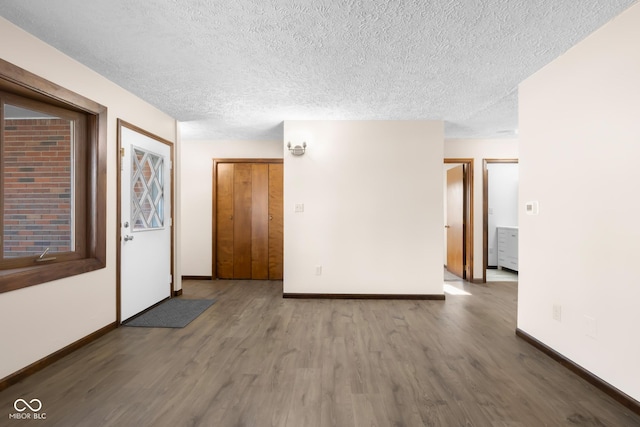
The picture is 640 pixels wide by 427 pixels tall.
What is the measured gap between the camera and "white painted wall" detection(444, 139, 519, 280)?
16.5ft

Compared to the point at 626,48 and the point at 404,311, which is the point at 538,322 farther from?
the point at 626,48

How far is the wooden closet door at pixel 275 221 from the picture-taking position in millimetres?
5188

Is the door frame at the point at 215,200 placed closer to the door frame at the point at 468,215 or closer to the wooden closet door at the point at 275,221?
the wooden closet door at the point at 275,221

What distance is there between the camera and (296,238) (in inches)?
160

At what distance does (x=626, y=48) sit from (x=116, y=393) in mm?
3858

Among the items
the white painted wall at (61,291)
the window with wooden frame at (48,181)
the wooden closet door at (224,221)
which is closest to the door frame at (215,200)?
the wooden closet door at (224,221)

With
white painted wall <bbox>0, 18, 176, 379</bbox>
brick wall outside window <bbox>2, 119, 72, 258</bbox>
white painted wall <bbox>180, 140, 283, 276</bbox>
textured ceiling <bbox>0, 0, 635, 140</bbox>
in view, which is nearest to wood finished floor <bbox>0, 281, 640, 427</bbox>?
white painted wall <bbox>0, 18, 176, 379</bbox>

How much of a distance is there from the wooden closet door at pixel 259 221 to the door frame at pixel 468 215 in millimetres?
3111

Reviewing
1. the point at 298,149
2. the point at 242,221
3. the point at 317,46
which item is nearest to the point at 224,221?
the point at 242,221

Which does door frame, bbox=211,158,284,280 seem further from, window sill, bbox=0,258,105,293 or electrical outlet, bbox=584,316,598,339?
electrical outlet, bbox=584,316,598,339

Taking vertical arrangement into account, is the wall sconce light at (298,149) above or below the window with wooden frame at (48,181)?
above

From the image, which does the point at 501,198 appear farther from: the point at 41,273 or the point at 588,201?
the point at 41,273

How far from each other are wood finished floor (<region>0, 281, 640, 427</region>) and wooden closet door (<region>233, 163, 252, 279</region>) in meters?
1.99

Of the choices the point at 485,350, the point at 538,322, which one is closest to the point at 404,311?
the point at 485,350
